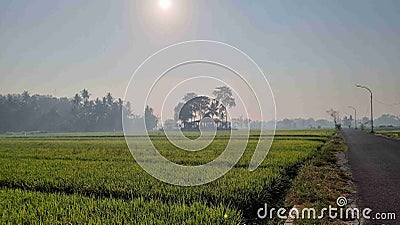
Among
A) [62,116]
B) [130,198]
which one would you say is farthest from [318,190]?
[62,116]

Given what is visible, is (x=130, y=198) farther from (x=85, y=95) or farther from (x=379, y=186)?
(x=85, y=95)

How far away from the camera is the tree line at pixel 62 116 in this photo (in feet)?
352

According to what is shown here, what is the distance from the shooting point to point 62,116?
11650cm

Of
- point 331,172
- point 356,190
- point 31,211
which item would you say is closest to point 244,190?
point 356,190

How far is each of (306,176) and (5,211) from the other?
8.81 metres

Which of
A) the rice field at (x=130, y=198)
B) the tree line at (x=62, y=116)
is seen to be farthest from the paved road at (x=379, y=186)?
the tree line at (x=62, y=116)

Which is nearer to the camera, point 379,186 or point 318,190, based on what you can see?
point 318,190

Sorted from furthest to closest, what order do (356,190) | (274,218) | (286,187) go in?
(286,187), (356,190), (274,218)

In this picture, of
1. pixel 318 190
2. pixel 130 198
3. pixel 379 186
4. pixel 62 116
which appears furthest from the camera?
pixel 62 116

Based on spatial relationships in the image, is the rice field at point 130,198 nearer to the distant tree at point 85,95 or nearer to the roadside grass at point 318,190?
the roadside grass at point 318,190

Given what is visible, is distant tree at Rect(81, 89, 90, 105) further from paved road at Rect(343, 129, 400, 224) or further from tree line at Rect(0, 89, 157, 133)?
paved road at Rect(343, 129, 400, 224)

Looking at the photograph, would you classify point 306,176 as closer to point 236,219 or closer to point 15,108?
point 236,219

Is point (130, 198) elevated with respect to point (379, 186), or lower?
lower

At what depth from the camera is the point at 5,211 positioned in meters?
6.92
